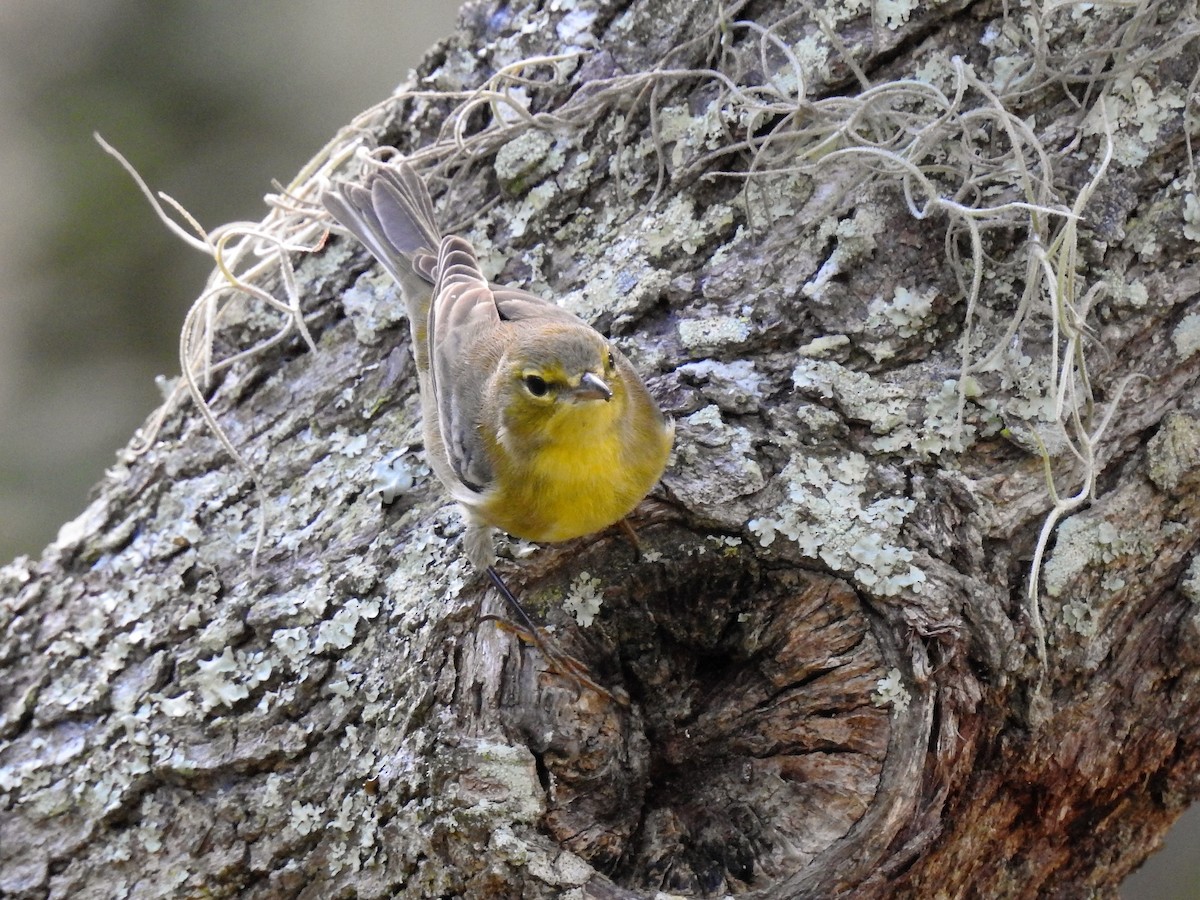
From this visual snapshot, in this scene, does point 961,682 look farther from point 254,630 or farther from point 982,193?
point 254,630

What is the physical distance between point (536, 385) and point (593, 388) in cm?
25

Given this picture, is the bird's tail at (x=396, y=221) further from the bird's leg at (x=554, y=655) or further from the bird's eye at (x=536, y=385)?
the bird's leg at (x=554, y=655)

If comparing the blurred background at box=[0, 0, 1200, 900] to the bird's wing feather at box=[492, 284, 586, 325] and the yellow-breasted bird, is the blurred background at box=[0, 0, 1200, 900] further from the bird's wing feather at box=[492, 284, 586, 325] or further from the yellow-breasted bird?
the bird's wing feather at box=[492, 284, 586, 325]

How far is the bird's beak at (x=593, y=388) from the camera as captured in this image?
2.71 m

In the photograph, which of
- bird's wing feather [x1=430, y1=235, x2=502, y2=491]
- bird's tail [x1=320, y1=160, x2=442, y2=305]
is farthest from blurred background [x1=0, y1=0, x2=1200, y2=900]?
bird's wing feather [x1=430, y1=235, x2=502, y2=491]

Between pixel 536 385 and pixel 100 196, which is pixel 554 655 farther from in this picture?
pixel 100 196

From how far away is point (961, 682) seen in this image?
2.38 metres

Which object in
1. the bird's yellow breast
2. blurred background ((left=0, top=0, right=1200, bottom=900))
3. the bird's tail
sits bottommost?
the bird's yellow breast

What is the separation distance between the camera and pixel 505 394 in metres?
3.03

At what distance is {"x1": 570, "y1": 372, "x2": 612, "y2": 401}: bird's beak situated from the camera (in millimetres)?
2705

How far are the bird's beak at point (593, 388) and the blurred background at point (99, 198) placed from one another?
4345 mm

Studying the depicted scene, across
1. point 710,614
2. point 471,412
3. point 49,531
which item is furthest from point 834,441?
point 49,531

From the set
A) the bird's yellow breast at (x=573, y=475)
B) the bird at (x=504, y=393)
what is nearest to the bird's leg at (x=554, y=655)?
the bird at (x=504, y=393)

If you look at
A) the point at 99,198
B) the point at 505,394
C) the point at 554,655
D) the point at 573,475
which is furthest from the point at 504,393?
the point at 99,198
